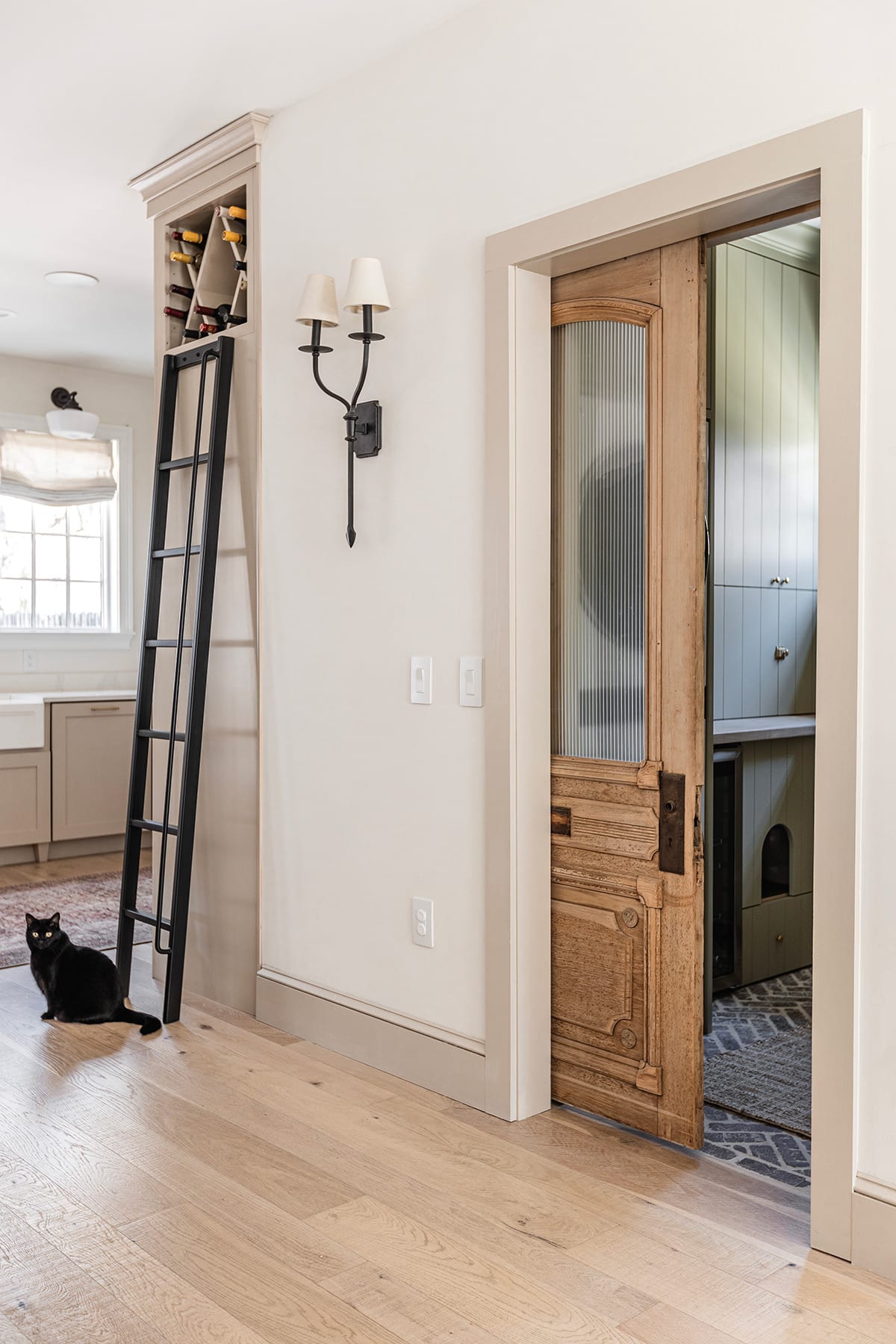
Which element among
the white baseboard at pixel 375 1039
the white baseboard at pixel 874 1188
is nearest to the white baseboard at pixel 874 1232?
the white baseboard at pixel 874 1188

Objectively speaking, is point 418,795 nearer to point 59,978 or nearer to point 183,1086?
point 183,1086

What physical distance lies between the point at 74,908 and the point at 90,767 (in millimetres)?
1313

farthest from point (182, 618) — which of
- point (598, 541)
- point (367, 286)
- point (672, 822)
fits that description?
point (672, 822)

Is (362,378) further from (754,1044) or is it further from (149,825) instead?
(754,1044)

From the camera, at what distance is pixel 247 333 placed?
11.9ft

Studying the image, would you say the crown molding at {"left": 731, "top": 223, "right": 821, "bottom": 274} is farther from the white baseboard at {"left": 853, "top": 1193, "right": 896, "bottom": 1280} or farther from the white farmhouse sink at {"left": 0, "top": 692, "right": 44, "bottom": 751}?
the white farmhouse sink at {"left": 0, "top": 692, "right": 44, "bottom": 751}

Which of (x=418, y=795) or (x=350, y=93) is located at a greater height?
(x=350, y=93)

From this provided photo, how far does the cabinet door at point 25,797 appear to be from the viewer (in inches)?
235

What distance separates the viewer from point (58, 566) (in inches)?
267

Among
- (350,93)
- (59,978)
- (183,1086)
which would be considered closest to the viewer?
(183,1086)

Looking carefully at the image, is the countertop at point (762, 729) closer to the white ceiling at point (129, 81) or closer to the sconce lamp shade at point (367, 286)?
the sconce lamp shade at point (367, 286)

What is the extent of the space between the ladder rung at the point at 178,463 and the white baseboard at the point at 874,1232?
9.29 ft

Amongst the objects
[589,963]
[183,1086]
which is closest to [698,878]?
[589,963]

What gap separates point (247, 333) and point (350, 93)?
80cm
